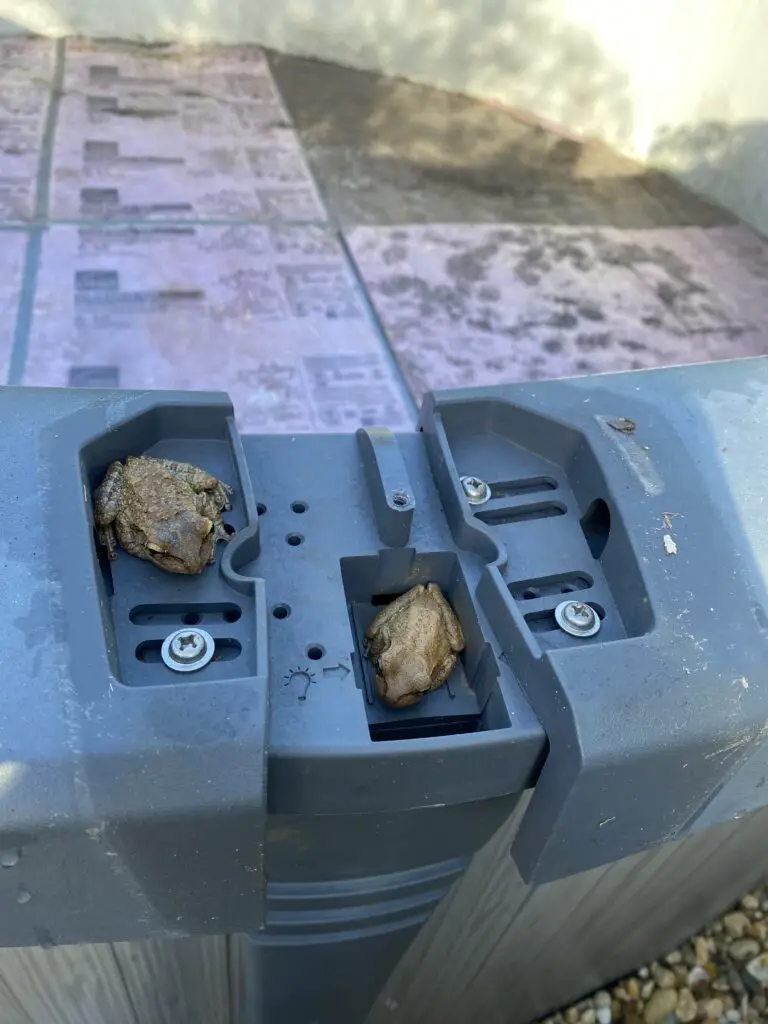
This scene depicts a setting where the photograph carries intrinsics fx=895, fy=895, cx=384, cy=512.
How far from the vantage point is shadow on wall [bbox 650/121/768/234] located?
1.84 metres

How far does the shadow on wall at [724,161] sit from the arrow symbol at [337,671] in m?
1.58

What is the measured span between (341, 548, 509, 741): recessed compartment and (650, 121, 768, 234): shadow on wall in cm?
145

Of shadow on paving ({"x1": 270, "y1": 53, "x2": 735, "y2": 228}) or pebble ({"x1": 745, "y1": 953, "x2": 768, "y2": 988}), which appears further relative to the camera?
shadow on paving ({"x1": 270, "y1": 53, "x2": 735, "y2": 228})

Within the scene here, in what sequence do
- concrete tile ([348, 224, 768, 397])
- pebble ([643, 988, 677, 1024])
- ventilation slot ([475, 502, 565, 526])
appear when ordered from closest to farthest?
ventilation slot ([475, 502, 565, 526]), concrete tile ([348, 224, 768, 397]), pebble ([643, 988, 677, 1024])

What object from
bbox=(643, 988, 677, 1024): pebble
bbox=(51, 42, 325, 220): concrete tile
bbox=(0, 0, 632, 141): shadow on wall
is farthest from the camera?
bbox=(0, 0, 632, 141): shadow on wall

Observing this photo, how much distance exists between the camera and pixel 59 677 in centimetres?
61

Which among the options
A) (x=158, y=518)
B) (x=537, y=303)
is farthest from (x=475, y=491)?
(x=537, y=303)

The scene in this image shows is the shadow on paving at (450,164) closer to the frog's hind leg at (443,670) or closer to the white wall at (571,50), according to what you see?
the white wall at (571,50)

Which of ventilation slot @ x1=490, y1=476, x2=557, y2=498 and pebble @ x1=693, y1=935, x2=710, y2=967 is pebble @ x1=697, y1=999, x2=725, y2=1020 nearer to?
pebble @ x1=693, y1=935, x2=710, y2=967

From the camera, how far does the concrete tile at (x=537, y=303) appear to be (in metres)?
1.43

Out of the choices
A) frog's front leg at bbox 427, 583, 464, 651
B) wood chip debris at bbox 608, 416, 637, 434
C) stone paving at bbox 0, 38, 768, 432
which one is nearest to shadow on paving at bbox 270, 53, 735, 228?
stone paving at bbox 0, 38, 768, 432

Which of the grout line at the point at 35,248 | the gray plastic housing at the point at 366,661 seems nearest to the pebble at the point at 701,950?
the gray plastic housing at the point at 366,661

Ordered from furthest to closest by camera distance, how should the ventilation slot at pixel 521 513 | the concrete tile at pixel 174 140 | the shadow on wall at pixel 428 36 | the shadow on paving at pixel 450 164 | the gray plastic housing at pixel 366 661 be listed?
1. the shadow on wall at pixel 428 36
2. the shadow on paving at pixel 450 164
3. the concrete tile at pixel 174 140
4. the ventilation slot at pixel 521 513
5. the gray plastic housing at pixel 366 661

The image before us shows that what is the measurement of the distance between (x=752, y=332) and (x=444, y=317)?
0.56m
